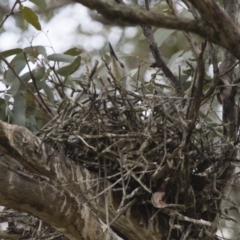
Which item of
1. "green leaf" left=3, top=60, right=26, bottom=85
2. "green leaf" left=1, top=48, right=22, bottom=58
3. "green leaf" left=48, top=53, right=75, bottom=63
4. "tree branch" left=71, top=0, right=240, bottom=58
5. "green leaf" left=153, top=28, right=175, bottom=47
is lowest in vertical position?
"tree branch" left=71, top=0, right=240, bottom=58

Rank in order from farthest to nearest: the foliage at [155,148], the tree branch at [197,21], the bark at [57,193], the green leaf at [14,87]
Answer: the green leaf at [14,87], the foliage at [155,148], the bark at [57,193], the tree branch at [197,21]

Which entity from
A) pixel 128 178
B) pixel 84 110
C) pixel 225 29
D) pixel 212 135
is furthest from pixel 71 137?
pixel 225 29

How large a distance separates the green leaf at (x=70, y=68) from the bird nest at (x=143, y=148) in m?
0.26

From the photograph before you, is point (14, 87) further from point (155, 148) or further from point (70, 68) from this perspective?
point (155, 148)

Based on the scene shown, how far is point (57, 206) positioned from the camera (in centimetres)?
125

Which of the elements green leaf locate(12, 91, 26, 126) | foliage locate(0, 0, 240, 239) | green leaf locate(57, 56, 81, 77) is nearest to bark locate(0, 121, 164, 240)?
foliage locate(0, 0, 240, 239)

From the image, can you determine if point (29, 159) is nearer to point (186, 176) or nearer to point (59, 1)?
point (186, 176)

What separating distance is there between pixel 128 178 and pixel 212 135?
35 cm

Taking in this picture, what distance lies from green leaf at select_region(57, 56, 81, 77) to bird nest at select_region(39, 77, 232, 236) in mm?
261

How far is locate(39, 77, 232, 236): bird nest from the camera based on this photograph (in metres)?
1.42

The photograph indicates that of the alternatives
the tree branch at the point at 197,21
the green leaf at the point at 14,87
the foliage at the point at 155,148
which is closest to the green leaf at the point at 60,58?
the green leaf at the point at 14,87

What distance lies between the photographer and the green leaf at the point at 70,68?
1779mm

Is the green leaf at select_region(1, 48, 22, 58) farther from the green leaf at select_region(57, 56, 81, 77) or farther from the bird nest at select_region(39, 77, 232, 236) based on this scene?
the bird nest at select_region(39, 77, 232, 236)

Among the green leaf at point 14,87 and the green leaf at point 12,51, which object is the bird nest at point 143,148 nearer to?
the green leaf at point 14,87
